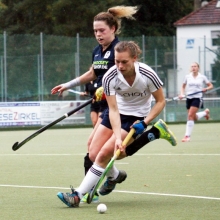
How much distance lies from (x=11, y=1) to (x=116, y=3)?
20.1ft

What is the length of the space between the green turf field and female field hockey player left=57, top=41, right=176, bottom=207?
1.19 feet

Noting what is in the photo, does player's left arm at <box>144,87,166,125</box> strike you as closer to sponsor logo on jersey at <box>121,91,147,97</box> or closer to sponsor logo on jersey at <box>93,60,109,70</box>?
sponsor logo on jersey at <box>121,91,147,97</box>

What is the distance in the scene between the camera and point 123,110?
7.39m

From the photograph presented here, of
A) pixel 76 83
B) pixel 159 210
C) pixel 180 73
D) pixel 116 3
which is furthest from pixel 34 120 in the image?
pixel 116 3

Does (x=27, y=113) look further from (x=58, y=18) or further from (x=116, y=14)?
(x=58, y=18)

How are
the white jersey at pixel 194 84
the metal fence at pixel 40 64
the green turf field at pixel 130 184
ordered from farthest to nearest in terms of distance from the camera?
the metal fence at pixel 40 64 < the white jersey at pixel 194 84 < the green turf field at pixel 130 184

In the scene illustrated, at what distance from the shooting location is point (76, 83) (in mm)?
8234

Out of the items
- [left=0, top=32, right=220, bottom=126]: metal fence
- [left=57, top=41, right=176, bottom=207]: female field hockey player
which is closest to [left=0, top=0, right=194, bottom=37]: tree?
[left=0, top=32, right=220, bottom=126]: metal fence

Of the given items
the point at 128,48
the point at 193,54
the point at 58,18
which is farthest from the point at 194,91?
the point at 58,18

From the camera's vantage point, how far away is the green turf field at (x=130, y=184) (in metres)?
6.73

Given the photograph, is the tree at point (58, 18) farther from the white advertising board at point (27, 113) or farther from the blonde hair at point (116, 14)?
the blonde hair at point (116, 14)

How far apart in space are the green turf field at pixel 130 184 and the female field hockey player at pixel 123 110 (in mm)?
361

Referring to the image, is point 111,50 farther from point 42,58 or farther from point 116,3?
point 116,3

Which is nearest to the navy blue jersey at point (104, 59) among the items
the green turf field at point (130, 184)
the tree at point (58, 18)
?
the green turf field at point (130, 184)
